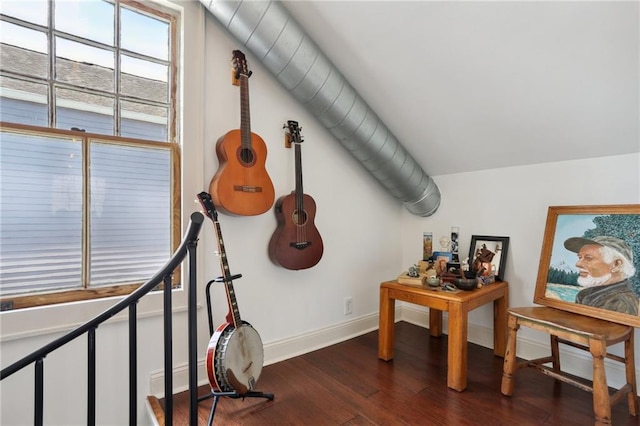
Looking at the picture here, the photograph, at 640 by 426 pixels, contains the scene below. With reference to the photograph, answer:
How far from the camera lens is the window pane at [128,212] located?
1.63 metres

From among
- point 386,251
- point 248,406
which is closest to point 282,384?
point 248,406

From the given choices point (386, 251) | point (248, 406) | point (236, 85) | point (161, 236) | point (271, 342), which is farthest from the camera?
point (386, 251)

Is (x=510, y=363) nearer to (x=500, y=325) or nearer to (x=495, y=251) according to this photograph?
(x=500, y=325)

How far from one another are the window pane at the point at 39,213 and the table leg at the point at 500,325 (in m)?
Answer: 2.66

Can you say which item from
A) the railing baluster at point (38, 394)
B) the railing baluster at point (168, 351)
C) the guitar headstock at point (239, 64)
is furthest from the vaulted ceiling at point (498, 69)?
the railing baluster at point (38, 394)

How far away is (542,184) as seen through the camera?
2.21 m

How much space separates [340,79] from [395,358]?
6.56 ft

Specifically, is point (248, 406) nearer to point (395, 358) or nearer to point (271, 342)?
point (271, 342)

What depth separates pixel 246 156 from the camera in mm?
1880

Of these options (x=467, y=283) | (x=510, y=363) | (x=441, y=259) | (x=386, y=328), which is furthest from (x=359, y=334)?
(x=510, y=363)

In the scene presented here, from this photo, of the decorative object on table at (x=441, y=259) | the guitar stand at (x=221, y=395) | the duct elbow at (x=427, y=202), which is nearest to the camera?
the guitar stand at (x=221, y=395)

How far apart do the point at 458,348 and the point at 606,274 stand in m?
0.94

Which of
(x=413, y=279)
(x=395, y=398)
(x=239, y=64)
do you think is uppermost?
(x=239, y=64)

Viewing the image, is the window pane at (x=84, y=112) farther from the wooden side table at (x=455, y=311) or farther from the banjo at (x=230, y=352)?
the wooden side table at (x=455, y=311)
